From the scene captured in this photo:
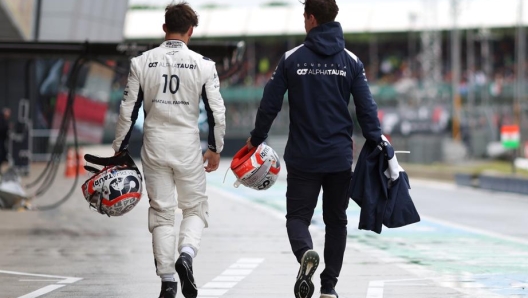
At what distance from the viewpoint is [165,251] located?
7.71 m

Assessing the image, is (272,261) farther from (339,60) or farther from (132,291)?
(339,60)

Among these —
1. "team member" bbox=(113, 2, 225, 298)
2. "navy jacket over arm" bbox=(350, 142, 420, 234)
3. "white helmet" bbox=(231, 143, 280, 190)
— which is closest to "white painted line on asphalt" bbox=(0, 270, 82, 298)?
"team member" bbox=(113, 2, 225, 298)

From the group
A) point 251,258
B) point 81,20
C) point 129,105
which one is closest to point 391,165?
point 129,105

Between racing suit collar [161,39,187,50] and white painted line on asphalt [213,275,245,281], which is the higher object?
racing suit collar [161,39,187,50]

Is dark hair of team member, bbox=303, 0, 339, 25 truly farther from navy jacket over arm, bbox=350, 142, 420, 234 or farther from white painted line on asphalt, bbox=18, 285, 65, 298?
white painted line on asphalt, bbox=18, 285, 65, 298

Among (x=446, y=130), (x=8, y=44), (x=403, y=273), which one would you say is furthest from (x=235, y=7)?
(x=403, y=273)

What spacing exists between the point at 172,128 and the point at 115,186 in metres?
0.55

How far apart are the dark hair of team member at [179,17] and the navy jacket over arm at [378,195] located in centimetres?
138

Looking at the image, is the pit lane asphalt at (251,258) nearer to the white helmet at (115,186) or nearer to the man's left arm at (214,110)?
the white helmet at (115,186)

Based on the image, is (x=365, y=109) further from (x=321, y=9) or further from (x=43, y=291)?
(x=43, y=291)

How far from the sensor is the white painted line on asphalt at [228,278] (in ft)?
28.2

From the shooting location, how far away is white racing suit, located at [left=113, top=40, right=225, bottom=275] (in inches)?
304

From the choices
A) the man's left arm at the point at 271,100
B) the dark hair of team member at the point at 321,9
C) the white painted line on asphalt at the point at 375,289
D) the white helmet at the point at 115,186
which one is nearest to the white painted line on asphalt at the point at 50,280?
the white helmet at the point at 115,186

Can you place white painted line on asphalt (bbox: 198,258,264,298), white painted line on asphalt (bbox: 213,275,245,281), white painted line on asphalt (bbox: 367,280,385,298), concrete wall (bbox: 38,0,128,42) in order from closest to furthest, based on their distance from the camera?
1. white painted line on asphalt (bbox: 367,280,385,298)
2. white painted line on asphalt (bbox: 198,258,264,298)
3. white painted line on asphalt (bbox: 213,275,245,281)
4. concrete wall (bbox: 38,0,128,42)
